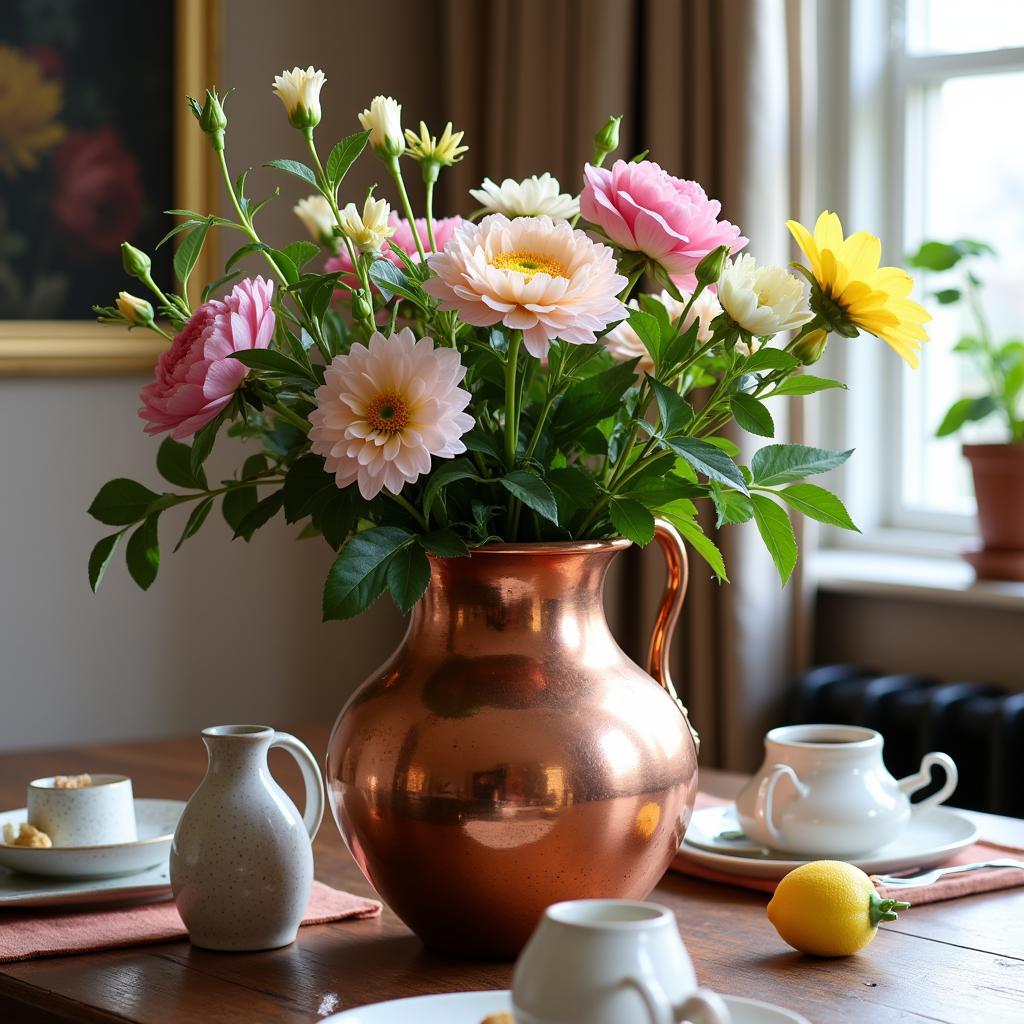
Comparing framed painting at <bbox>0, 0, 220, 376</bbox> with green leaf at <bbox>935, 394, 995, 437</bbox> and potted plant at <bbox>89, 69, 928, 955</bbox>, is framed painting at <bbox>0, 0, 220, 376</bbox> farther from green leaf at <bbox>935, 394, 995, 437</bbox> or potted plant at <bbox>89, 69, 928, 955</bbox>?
potted plant at <bbox>89, 69, 928, 955</bbox>

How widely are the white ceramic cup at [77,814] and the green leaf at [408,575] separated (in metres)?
0.41

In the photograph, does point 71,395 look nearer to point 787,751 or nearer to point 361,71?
point 361,71

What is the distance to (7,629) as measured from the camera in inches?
108

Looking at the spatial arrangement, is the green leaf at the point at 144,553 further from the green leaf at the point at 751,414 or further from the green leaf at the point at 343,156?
the green leaf at the point at 751,414

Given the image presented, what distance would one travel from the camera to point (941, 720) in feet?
7.79

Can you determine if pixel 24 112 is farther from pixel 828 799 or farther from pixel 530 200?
pixel 828 799

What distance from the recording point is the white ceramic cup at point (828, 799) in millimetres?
1208

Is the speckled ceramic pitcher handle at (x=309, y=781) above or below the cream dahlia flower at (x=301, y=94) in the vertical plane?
below

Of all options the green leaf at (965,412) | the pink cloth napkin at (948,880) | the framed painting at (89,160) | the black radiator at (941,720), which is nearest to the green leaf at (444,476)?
the pink cloth napkin at (948,880)

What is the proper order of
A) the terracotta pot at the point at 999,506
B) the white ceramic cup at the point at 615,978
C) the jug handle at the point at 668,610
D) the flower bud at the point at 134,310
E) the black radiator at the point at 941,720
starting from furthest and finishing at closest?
the terracotta pot at the point at 999,506 → the black radiator at the point at 941,720 → the jug handle at the point at 668,610 → the flower bud at the point at 134,310 → the white ceramic cup at the point at 615,978

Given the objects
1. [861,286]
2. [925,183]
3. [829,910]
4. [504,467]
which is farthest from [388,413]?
[925,183]

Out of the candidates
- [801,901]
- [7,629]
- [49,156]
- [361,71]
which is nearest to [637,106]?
[361,71]

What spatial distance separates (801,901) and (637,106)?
6.65 ft

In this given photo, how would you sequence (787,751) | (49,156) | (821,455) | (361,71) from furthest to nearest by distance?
1. (361,71)
2. (49,156)
3. (787,751)
4. (821,455)
